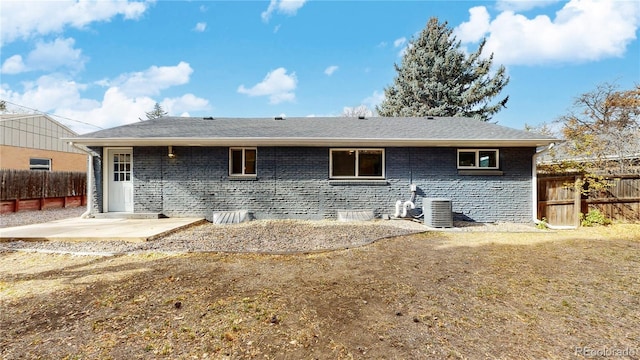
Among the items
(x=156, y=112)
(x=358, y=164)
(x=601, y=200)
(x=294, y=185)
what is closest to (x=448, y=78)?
(x=601, y=200)

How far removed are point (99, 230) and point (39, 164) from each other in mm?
17301

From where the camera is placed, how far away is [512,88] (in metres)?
18.4

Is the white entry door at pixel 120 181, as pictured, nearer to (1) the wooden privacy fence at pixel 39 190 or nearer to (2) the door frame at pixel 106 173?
(2) the door frame at pixel 106 173

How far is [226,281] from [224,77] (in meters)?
14.9

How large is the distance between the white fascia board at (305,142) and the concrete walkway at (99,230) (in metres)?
2.29

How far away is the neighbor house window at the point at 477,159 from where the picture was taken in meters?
8.05

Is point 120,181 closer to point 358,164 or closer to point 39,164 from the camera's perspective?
point 358,164

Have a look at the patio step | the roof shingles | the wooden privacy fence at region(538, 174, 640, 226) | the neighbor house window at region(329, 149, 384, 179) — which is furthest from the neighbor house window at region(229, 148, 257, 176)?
the wooden privacy fence at region(538, 174, 640, 226)

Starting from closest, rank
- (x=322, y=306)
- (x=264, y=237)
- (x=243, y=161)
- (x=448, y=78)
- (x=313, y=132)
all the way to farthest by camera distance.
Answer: (x=322, y=306)
(x=264, y=237)
(x=243, y=161)
(x=313, y=132)
(x=448, y=78)

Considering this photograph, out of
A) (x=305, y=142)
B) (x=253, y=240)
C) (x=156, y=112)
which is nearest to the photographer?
(x=253, y=240)

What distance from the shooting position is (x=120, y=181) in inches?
324

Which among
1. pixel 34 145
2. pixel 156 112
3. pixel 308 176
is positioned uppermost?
pixel 156 112

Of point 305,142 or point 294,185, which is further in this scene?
point 294,185

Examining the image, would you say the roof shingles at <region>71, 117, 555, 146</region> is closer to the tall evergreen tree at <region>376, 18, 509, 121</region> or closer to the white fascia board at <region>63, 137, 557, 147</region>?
the white fascia board at <region>63, 137, 557, 147</region>
